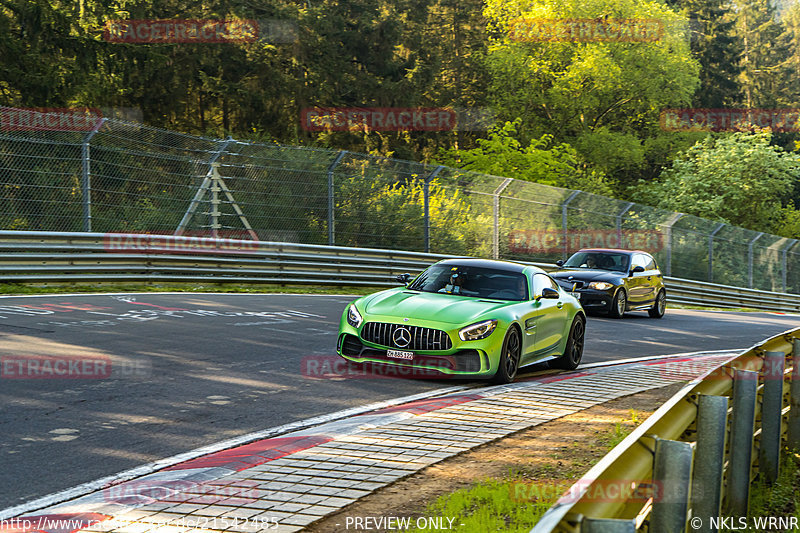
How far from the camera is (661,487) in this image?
138 inches

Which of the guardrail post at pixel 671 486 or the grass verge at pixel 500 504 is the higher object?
the guardrail post at pixel 671 486

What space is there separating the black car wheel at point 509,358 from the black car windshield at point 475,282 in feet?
2.54

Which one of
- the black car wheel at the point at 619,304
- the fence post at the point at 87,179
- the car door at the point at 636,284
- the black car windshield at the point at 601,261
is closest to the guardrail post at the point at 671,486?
the fence post at the point at 87,179

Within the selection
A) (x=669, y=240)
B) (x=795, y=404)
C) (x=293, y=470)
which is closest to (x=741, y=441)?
(x=795, y=404)

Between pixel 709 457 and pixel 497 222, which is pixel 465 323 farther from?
pixel 497 222

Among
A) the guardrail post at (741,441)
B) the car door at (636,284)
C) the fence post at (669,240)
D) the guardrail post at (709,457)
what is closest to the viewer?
the guardrail post at (709,457)

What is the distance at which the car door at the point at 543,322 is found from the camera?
1099 centimetres

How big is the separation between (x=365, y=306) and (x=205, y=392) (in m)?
2.41

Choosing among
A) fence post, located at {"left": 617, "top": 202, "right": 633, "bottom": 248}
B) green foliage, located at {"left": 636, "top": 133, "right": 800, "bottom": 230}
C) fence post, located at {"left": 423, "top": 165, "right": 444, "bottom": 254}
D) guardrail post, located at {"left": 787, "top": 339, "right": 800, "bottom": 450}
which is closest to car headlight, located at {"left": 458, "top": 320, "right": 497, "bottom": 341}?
guardrail post, located at {"left": 787, "top": 339, "right": 800, "bottom": 450}

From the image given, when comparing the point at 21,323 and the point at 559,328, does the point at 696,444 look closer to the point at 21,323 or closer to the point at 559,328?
the point at 559,328

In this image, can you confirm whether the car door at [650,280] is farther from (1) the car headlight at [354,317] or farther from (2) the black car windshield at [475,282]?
(1) the car headlight at [354,317]

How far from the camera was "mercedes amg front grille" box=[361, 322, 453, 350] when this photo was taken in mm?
9930

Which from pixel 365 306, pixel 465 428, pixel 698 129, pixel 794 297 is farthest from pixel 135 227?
pixel 698 129

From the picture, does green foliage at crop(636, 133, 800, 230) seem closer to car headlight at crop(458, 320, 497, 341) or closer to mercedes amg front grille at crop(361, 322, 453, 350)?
car headlight at crop(458, 320, 497, 341)
